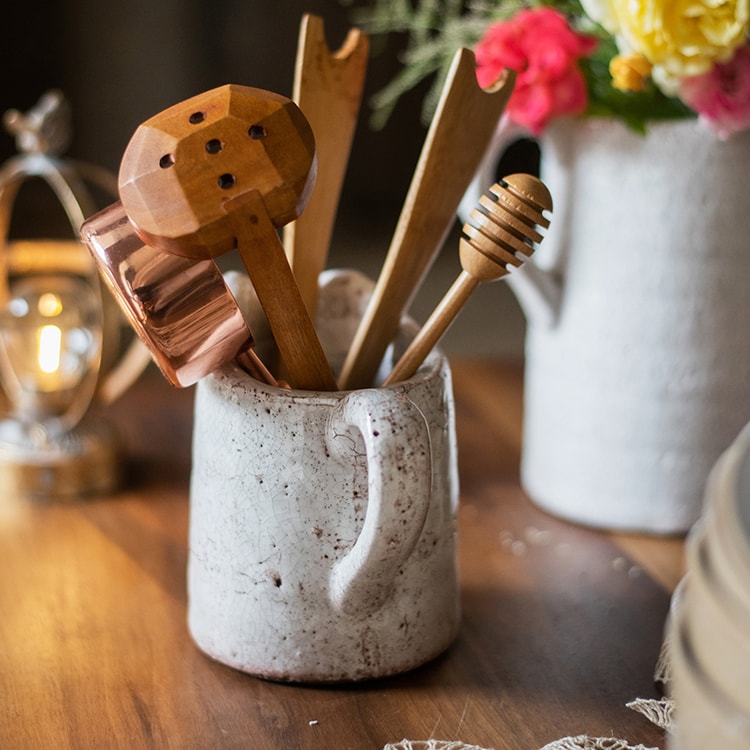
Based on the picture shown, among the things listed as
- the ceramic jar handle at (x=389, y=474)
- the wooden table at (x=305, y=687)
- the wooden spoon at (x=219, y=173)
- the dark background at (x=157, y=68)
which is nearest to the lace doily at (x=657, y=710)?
the wooden table at (x=305, y=687)

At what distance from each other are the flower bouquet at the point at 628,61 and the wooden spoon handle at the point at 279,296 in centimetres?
20

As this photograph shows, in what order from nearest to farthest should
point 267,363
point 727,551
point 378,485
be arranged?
point 727,551 → point 378,485 → point 267,363

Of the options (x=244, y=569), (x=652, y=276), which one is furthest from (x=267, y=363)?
(x=652, y=276)

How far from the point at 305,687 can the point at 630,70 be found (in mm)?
296

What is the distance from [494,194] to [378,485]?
4.0 inches

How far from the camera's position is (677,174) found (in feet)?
1.72

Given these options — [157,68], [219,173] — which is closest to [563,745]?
[219,173]

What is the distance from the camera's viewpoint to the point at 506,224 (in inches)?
14.4

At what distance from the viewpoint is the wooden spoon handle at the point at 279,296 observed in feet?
1.14

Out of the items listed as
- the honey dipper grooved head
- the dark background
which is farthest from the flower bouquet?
the dark background

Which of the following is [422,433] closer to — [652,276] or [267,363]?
[267,363]

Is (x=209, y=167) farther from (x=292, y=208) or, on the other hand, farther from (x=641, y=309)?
(x=641, y=309)

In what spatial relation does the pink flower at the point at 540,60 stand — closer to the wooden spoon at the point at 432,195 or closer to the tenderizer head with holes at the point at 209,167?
the wooden spoon at the point at 432,195

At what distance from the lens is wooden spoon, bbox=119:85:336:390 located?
335 millimetres
